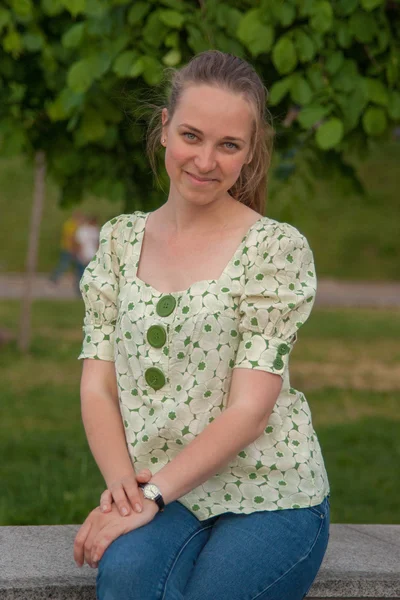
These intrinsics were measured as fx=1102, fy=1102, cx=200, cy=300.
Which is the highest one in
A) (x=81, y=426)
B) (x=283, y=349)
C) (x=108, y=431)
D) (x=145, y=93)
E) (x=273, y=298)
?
(x=145, y=93)

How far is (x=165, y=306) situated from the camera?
2.41 metres

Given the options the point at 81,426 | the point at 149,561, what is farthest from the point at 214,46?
the point at 81,426

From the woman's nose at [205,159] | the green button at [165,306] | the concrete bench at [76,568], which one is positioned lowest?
the concrete bench at [76,568]

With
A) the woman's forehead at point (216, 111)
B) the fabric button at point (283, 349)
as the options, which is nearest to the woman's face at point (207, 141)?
the woman's forehead at point (216, 111)

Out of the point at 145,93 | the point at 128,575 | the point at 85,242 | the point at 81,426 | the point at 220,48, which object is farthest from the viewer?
the point at 85,242

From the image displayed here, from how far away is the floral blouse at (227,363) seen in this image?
2.38 m

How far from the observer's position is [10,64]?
4.75 m

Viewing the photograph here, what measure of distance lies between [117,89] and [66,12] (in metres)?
0.50

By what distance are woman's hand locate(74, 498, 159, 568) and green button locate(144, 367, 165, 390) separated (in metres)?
0.26

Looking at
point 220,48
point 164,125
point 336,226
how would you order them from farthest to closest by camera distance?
point 336,226 → point 220,48 → point 164,125

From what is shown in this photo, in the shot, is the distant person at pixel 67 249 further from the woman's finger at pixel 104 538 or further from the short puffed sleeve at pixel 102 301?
the woman's finger at pixel 104 538

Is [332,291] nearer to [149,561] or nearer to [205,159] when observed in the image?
[205,159]

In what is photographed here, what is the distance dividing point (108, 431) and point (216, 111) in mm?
748

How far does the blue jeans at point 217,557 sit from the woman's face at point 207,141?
717 millimetres
